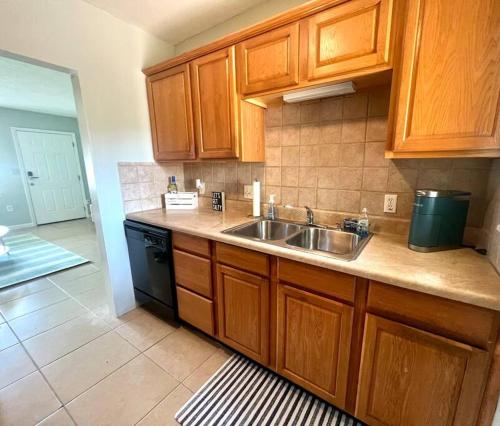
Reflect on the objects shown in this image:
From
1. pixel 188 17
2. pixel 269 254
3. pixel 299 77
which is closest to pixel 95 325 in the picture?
pixel 269 254

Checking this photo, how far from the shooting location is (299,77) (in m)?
1.31

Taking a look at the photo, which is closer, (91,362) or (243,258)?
(243,258)

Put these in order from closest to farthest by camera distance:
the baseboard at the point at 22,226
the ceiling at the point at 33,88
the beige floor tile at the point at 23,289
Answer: the beige floor tile at the point at 23,289 < the ceiling at the point at 33,88 < the baseboard at the point at 22,226

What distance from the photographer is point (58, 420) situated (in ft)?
4.09

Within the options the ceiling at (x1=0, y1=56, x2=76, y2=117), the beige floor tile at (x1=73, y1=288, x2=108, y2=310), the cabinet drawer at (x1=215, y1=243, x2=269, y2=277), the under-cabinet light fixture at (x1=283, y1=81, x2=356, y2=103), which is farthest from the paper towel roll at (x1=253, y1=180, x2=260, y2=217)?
the ceiling at (x1=0, y1=56, x2=76, y2=117)

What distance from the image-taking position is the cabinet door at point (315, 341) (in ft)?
3.65

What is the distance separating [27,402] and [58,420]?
0.90 feet

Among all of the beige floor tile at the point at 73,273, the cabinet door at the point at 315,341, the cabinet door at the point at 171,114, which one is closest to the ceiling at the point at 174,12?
the cabinet door at the point at 171,114

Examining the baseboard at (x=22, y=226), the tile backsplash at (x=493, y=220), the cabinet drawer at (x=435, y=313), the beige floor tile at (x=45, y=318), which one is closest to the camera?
the cabinet drawer at (x=435, y=313)

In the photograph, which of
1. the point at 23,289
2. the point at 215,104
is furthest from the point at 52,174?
the point at 215,104

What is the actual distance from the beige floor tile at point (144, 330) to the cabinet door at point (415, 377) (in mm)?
1456

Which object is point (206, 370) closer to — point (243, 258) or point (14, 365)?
point (243, 258)

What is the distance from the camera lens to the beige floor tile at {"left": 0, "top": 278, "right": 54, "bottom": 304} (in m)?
2.41

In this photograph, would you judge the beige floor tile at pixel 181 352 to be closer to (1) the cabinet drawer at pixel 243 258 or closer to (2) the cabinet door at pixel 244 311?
(2) the cabinet door at pixel 244 311
